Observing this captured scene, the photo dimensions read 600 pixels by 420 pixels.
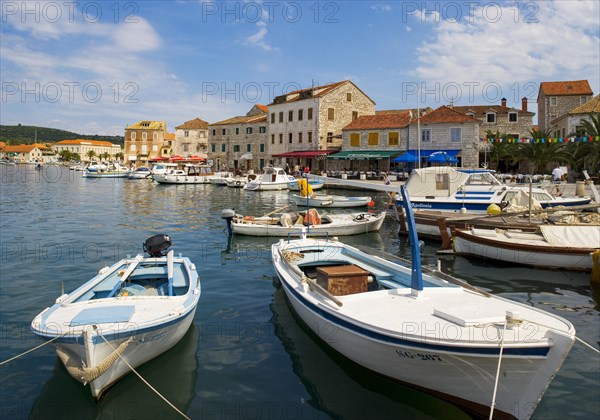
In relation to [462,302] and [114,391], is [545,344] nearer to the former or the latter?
[462,302]

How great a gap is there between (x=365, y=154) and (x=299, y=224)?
97.2ft

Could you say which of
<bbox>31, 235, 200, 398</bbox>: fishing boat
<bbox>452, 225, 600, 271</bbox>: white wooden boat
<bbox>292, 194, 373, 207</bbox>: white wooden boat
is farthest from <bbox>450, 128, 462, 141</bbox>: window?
<bbox>31, 235, 200, 398</bbox>: fishing boat

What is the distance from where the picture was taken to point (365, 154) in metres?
46.8

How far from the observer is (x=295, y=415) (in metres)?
5.96

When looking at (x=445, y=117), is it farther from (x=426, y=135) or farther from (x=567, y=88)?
(x=567, y=88)

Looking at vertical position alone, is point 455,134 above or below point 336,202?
above

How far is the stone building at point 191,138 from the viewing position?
8081 centimetres

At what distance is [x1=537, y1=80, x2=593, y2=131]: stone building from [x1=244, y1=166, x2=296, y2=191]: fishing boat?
36418 mm

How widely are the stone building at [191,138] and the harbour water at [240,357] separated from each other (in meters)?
66.4

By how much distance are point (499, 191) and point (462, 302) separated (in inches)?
618

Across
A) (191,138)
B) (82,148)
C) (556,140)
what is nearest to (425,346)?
(556,140)

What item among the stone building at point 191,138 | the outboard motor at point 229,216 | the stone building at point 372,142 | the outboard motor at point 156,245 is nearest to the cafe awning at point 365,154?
the stone building at point 372,142

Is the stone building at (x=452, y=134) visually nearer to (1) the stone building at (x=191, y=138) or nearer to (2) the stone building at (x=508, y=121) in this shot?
(2) the stone building at (x=508, y=121)

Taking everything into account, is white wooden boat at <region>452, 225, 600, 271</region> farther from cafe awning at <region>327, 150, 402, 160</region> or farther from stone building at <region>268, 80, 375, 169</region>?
stone building at <region>268, 80, 375, 169</region>
